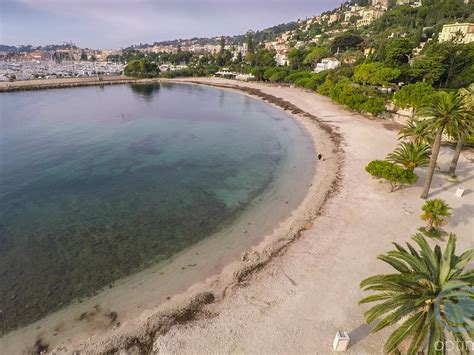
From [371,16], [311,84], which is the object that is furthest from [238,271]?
[371,16]

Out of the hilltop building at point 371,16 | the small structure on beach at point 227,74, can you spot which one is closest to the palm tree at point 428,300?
the small structure on beach at point 227,74

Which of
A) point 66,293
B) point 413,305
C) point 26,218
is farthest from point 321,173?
point 26,218

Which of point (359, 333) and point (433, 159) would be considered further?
point (433, 159)

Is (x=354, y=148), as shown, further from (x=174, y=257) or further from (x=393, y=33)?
(x=393, y=33)

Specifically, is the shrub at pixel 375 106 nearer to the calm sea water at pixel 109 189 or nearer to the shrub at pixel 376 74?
the shrub at pixel 376 74

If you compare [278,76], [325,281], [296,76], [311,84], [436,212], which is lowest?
[325,281]

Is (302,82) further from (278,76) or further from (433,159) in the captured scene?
(433,159)
